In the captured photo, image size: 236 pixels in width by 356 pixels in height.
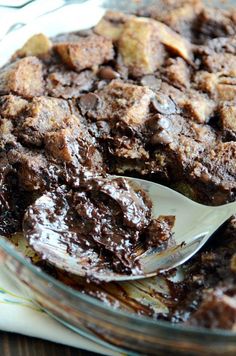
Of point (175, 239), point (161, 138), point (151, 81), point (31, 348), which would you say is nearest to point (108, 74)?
point (151, 81)

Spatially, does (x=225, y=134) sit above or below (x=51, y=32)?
below

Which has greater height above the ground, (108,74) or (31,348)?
(108,74)

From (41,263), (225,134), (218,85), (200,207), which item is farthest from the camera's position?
(218,85)

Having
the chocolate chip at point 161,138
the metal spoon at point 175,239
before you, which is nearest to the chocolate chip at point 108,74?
the chocolate chip at point 161,138

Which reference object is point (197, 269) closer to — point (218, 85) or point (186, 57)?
point (218, 85)

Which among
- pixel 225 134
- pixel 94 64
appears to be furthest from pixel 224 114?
pixel 94 64

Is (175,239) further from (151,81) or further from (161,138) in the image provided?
(151,81)
